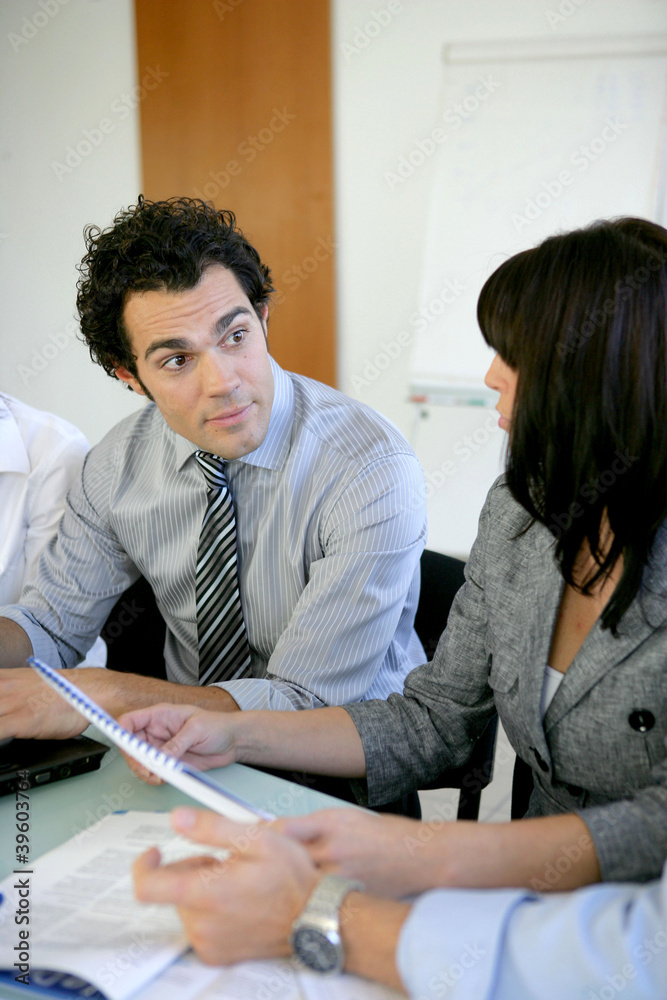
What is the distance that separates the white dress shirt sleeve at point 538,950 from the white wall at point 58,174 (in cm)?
367

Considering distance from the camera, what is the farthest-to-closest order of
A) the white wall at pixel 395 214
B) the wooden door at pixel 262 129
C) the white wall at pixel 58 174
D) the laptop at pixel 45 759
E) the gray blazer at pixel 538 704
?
the white wall at pixel 58 174 < the wooden door at pixel 262 129 < the white wall at pixel 395 214 < the laptop at pixel 45 759 < the gray blazer at pixel 538 704

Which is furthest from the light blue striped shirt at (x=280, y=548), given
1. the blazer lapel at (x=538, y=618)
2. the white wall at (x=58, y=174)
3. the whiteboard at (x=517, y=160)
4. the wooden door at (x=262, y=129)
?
the white wall at (x=58, y=174)

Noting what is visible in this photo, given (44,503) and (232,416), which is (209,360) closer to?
(232,416)

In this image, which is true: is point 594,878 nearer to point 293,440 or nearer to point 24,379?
point 293,440

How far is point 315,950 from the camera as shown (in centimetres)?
69

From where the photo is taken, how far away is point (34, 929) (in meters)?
0.74

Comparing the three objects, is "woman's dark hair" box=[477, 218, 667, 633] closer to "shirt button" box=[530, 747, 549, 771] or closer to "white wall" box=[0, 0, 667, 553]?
"shirt button" box=[530, 747, 549, 771]

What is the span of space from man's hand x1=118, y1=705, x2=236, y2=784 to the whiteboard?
7.68ft

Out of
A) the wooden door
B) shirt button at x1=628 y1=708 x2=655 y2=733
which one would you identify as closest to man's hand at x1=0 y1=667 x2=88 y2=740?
shirt button at x1=628 y1=708 x2=655 y2=733

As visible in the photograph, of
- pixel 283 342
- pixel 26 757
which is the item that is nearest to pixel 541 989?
pixel 26 757

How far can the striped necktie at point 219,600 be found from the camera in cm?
155

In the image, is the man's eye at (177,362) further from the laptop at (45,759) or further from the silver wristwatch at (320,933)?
the silver wristwatch at (320,933)

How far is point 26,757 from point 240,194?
312cm

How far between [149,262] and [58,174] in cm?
293
